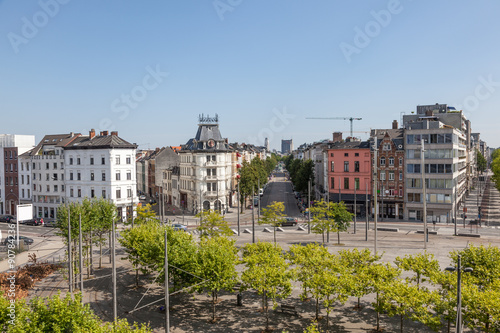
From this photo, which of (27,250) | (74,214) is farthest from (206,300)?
(27,250)

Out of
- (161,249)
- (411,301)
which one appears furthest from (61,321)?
(411,301)

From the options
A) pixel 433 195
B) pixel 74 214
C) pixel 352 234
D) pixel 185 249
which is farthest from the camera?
pixel 433 195

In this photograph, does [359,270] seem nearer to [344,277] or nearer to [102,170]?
[344,277]

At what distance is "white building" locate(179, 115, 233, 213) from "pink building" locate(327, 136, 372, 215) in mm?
22545

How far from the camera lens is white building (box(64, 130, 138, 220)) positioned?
66.9m

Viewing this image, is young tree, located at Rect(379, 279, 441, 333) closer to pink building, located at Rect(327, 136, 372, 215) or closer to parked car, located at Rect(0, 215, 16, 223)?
pink building, located at Rect(327, 136, 372, 215)

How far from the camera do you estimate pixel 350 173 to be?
74.4 metres

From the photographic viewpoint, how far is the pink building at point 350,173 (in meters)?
72.8

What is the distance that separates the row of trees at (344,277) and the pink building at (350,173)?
152 ft

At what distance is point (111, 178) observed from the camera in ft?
219

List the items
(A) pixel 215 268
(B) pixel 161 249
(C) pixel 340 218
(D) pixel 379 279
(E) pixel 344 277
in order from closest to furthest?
(D) pixel 379 279 < (E) pixel 344 277 < (A) pixel 215 268 < (B) pixel 161 249 < (C) pixel 340 218

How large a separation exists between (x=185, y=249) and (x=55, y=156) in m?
56.3

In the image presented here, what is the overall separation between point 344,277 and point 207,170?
56.0 m

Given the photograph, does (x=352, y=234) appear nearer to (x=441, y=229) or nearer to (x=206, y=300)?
(x=441, y=229)
